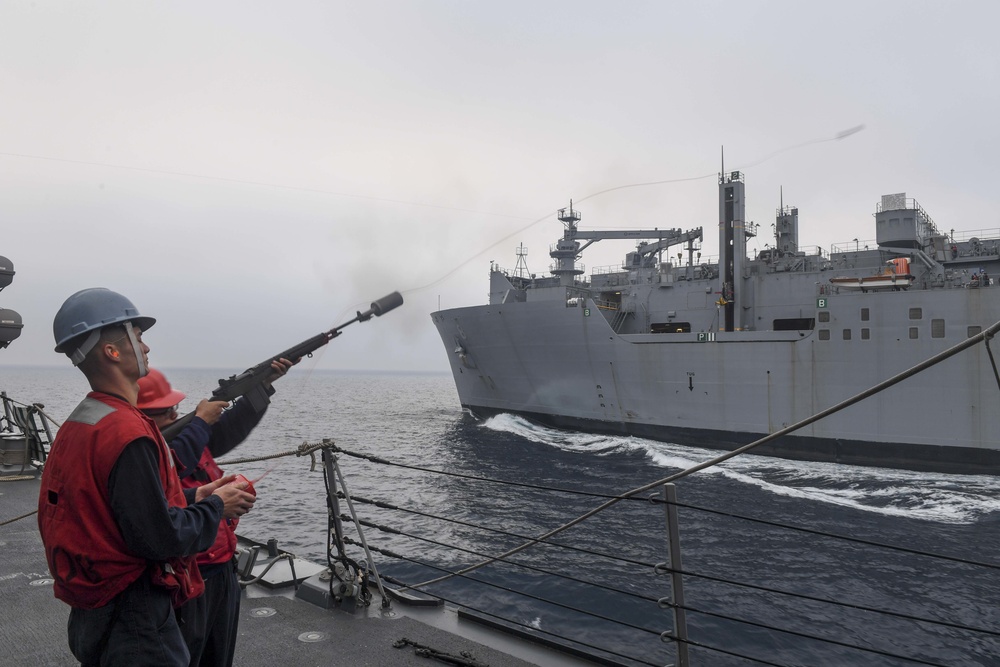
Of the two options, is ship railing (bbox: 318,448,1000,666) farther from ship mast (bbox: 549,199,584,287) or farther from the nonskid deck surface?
ship mast (bbox: 549,199,584,287)

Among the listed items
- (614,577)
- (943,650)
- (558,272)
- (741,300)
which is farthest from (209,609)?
(558,272)

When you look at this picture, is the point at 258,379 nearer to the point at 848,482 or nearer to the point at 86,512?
the point at 86,512

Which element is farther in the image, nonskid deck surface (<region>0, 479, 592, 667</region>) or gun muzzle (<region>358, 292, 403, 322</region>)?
gun muzzle (<region>358, 292, 403, 322</region>)

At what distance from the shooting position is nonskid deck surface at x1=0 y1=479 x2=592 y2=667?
3.30 meters

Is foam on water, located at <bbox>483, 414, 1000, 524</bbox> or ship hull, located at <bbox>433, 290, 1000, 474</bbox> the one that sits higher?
ship hull, located at <bbox>433, 290, 1000, 474</bbox>

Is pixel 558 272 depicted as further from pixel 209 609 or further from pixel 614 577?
pixel 209 609

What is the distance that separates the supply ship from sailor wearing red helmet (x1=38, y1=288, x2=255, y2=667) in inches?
797

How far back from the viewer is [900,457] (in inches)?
740

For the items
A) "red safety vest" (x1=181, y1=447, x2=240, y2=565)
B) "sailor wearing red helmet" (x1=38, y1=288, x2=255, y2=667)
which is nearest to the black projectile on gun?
"red safety vest" (x1=181, y1=447, x2=240, y2=565)

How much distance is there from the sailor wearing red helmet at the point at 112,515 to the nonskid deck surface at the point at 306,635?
1641 millimetres

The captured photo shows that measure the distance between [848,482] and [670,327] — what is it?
9.14 meters

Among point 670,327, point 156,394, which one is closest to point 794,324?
point 670,327

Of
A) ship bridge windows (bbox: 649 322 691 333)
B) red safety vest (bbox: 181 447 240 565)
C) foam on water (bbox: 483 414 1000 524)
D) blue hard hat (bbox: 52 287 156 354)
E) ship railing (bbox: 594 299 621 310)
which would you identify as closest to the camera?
blue hard hat (bbox: 52 287 156 354)

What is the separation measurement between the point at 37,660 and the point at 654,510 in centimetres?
1225
